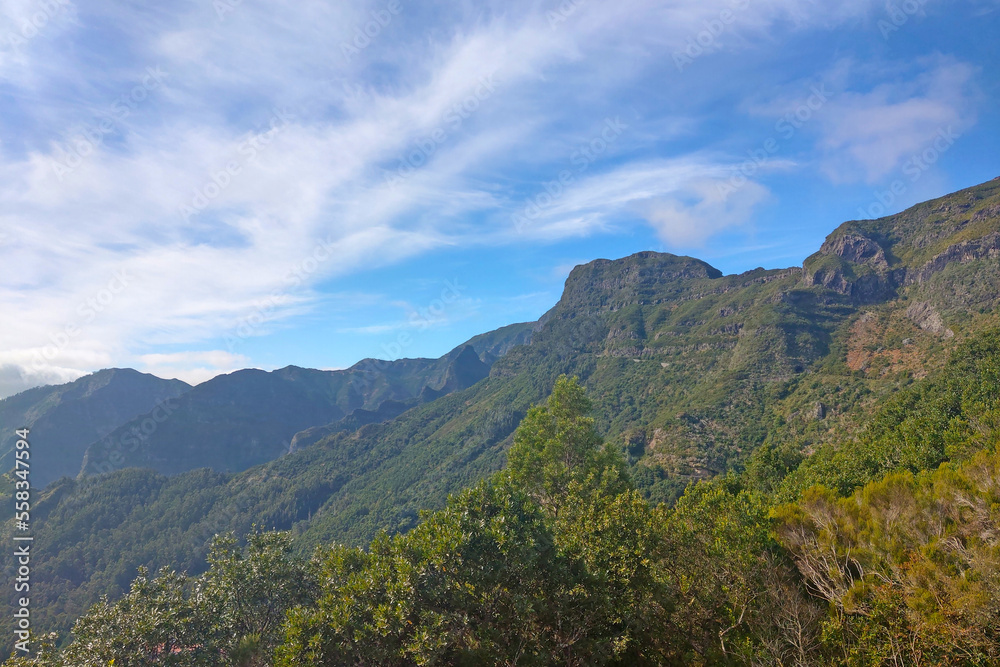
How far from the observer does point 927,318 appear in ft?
427

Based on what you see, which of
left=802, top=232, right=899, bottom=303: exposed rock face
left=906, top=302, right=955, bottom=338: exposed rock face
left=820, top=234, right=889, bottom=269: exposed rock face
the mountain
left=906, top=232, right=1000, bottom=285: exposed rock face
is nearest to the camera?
the mountain

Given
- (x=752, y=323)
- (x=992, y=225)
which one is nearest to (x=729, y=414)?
(x=752, y=323)

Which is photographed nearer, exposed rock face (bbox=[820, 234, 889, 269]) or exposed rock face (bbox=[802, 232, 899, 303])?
exposed rock face (bbox=[802, 232, 899, 303])

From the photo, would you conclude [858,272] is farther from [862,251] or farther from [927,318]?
[927,318]

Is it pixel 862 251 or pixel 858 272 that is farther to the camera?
pixel 862 251

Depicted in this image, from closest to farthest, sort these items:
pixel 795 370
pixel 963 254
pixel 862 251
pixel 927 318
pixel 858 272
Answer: pixel 927 318
pixel 963 254
pixel 795 370
pixel 858 272
pixel 862 251

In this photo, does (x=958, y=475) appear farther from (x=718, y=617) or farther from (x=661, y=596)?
(x=661, y=596)

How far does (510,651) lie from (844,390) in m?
131

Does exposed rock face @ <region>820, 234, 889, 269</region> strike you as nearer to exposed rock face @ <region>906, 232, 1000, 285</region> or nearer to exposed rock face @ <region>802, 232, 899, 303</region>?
exposed rock face @ <region>802, 232, 899, 303</region>

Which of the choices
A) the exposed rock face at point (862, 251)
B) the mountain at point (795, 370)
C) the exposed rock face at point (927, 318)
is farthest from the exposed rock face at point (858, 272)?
the exposed rock face at point (927, 318)

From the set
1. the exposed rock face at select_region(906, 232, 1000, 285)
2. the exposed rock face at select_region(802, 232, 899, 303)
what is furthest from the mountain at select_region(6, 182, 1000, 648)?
the exposed rock face at select_region(802, 232, 899, 303)

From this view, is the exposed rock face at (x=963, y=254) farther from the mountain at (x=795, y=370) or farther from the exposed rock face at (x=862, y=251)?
the exposed rock face at (x=862, y=251)

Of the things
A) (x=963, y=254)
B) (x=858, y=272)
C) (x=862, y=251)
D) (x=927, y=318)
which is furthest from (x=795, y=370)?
(x=862, y=251)

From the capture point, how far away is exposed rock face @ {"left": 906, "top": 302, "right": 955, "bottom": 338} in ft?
387
